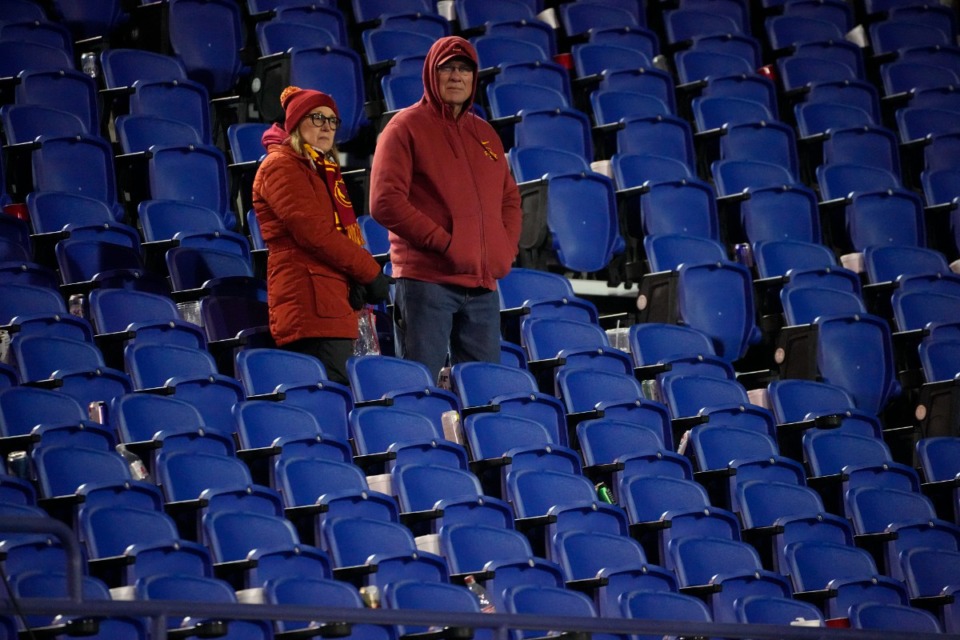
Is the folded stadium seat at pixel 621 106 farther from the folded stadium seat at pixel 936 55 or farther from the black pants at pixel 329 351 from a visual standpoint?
the black pants at pixel 329 351

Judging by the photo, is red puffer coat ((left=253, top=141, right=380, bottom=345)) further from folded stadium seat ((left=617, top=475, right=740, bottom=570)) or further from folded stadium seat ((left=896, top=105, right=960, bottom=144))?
folded stadium seat ((left=896, top=105, right=960, bottom=144))

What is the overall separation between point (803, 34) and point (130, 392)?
4747 mm

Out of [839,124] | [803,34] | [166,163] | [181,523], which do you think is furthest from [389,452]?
[803,34]

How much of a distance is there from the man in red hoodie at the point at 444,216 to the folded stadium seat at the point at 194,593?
1.53 meters

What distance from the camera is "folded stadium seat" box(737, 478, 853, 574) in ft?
17.5

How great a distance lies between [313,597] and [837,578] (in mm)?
1893

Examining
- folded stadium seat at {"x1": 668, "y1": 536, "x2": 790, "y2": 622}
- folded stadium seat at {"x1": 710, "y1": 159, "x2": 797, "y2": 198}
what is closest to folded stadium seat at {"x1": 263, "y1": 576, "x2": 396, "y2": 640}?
folded stadium seat at {"x1": 668, "y1": 536, "x2": 790, "y2": 622}

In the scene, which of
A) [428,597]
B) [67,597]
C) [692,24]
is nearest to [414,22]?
[692,24]

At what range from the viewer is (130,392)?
4.86 metres

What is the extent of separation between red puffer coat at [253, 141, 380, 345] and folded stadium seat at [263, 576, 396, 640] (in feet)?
4.21

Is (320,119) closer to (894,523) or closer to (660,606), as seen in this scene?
(660,606)

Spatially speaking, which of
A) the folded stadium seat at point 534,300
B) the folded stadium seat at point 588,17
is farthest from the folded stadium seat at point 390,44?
the folded stadium seat at point 534,300

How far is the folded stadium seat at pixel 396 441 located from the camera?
4.90m

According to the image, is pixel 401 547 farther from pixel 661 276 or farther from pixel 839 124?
pixel 839 124
